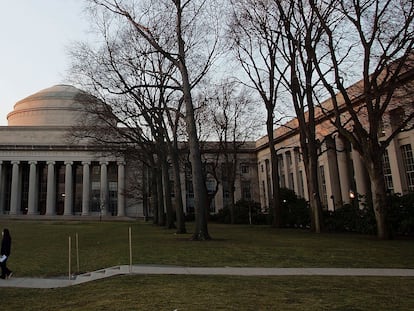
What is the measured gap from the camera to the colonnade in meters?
79.2

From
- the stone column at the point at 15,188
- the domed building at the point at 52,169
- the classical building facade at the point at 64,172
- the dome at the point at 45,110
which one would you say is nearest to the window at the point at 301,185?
the classical building facade at the point at 64,172

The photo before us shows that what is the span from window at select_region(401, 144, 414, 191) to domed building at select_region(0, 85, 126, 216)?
52.9 metres

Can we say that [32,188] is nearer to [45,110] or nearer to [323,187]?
[45,110]

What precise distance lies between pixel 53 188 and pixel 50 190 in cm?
118

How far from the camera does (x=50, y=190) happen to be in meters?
80.6

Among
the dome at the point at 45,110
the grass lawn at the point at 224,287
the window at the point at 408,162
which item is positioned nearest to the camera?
the grass lawn at the point at 224,287

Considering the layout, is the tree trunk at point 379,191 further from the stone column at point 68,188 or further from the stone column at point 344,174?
the stone column at point 68,188

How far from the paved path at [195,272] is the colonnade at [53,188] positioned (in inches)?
2638

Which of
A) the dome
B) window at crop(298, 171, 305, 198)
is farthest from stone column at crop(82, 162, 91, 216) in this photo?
window at crop(298, 171, 305, 198)

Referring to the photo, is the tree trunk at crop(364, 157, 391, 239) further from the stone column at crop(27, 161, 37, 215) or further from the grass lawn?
the stone column at crop(27, 161, 37, 215)

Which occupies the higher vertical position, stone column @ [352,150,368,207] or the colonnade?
the colonnade

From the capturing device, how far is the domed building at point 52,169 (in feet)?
262

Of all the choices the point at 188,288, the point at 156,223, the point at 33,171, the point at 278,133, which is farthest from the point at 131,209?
the point at 188,288

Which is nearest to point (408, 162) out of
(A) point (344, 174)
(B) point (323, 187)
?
(A) point (344, 174)
